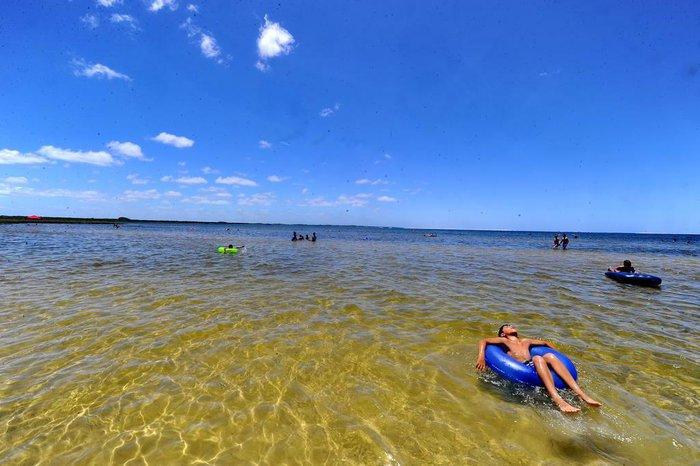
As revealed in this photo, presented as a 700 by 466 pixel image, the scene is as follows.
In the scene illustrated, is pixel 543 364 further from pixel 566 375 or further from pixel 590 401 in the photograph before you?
pixel 590 401

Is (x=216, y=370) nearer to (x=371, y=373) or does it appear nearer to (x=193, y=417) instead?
(x=193, y=417)

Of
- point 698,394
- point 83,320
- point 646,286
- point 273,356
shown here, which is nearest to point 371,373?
point 273,356

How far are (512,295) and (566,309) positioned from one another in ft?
7.64

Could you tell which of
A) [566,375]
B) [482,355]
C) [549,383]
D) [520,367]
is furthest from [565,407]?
[482,355]

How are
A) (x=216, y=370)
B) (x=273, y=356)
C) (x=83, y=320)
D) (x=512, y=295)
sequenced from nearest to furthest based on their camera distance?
(x=216, y=370) → (x=273, y=356) → (x=83, y=320) → (x=512, y=295)

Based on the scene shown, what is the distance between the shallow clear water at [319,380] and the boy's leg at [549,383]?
0.21 meters

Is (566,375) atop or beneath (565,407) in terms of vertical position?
atop

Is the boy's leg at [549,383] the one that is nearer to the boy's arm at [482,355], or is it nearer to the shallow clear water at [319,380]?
the shallow clear water at [319,380]

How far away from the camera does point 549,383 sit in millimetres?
5629

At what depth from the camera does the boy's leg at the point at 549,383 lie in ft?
17.3

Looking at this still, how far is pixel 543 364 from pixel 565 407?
721 mm

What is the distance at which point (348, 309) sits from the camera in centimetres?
1106

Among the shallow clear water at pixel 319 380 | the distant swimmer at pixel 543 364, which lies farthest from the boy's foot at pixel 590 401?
the shallow clear water at pixel 319 380

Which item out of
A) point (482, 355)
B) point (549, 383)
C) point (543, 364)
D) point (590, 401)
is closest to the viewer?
point (590, 401)
